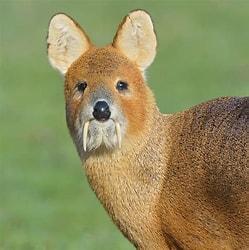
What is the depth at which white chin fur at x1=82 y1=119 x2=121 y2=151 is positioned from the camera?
8.27 m

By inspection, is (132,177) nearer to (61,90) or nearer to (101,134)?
(101,134)

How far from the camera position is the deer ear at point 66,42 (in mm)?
9025

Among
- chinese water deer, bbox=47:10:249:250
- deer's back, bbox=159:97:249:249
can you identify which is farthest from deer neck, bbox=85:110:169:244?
deer's back, bbox=159:97:249:249

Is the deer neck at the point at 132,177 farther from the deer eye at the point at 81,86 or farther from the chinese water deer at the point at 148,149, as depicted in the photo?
the deer eye at the point at 81,86

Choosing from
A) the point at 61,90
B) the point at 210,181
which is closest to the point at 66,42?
the point at 210,181

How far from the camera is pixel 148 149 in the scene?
8727mm

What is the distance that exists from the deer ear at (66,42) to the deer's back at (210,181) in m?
1.00

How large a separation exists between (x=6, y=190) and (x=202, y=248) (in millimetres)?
9381

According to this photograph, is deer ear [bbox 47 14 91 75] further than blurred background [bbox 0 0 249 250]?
No

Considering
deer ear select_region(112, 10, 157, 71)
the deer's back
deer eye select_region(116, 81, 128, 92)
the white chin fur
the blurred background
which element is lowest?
the deer's back

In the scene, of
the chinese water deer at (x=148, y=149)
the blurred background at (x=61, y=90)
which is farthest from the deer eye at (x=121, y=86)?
the blurred background at (x=61, y=90)

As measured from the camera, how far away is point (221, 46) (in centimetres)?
3103

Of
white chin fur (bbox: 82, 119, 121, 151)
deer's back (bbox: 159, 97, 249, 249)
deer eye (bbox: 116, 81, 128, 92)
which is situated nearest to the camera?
deer's back (bbox: 159, 97, 249, 249)

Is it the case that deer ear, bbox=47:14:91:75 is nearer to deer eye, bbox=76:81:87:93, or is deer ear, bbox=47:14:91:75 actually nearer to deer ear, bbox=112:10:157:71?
deer ear, bbox=112:10:157:71
